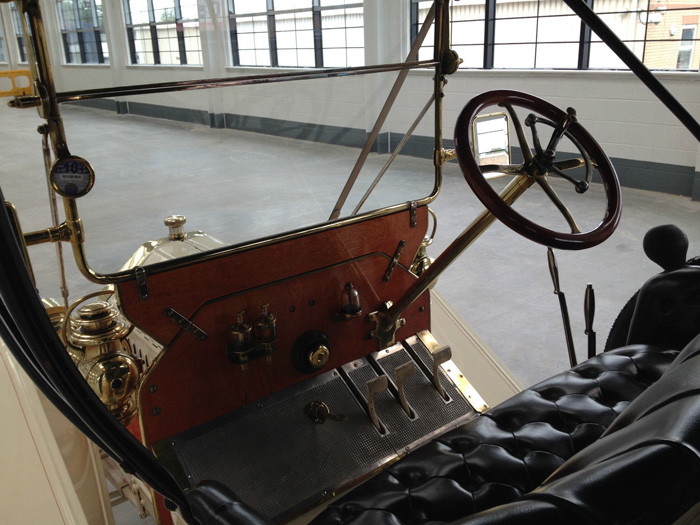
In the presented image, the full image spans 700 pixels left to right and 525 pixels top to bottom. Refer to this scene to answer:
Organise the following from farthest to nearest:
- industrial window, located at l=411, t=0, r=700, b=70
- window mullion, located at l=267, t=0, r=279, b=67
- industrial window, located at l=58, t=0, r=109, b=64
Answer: industrial window, located at l=411, t=0, r=700, b=70 → window mullion, located at l=267, t=0, r=279, b=67 → industrial window, located at l=58, t=0, r=109, b=64

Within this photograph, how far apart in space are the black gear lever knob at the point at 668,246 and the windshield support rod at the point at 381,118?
88cm

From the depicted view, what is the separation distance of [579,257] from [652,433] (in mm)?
3830

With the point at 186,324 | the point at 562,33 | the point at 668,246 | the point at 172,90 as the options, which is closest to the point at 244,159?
the point at 172,90

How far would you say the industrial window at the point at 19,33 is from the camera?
1254 millimetres

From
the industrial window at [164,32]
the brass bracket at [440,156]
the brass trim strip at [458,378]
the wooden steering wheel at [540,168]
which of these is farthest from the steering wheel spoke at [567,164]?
the industrial window at [164,32]

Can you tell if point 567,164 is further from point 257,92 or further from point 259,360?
point 259,360

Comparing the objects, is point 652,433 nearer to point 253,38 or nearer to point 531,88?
point 253,38

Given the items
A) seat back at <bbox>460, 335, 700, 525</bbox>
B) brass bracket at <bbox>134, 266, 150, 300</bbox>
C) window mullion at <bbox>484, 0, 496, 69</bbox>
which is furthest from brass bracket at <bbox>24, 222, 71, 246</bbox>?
window mullion at <bbox>484, 0, 496, 69</bbox>

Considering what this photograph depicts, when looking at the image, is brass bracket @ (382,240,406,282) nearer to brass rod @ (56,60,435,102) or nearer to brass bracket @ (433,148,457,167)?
brass bracket @ (433,148,457,167)

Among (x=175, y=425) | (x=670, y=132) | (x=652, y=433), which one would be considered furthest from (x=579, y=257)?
(x=652, y=433)

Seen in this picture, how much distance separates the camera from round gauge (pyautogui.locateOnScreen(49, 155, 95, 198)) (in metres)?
1.31

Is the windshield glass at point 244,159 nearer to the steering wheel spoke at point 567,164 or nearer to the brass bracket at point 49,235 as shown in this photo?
the brass bracket at point 49,235

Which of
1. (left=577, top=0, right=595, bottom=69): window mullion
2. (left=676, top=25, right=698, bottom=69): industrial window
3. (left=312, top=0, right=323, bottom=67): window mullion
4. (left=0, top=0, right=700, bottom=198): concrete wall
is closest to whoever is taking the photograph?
(left=0, top=0, right=700, bottom=198): concrete wall

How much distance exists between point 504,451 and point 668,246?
3.09ft
